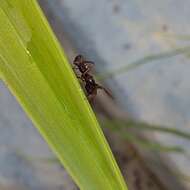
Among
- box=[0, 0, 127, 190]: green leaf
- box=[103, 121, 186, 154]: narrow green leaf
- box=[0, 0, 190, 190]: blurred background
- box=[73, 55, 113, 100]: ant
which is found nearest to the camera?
box=[0, 0, 127, 190]: green leaf

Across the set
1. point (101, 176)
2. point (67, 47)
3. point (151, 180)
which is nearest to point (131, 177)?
point (151, 180)

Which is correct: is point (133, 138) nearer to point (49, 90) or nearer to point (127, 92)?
point (127, 92)

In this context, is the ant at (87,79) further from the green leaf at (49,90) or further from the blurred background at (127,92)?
the blurred background at (127,92)

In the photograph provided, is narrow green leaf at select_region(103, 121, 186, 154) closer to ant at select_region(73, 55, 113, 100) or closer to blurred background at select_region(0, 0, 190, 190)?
blurred background at select_region(0, 0, 190, 190)

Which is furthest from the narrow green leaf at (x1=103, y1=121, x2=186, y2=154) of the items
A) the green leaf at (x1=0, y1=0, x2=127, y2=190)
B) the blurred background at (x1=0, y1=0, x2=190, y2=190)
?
the green leaf at (x1=0, y1=0, x2=127, y2=190)

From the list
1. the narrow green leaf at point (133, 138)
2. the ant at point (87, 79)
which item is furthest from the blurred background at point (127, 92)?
A: the ant at point (87, 79)

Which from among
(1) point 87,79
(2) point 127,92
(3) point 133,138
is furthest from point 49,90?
(2) point 127,92
